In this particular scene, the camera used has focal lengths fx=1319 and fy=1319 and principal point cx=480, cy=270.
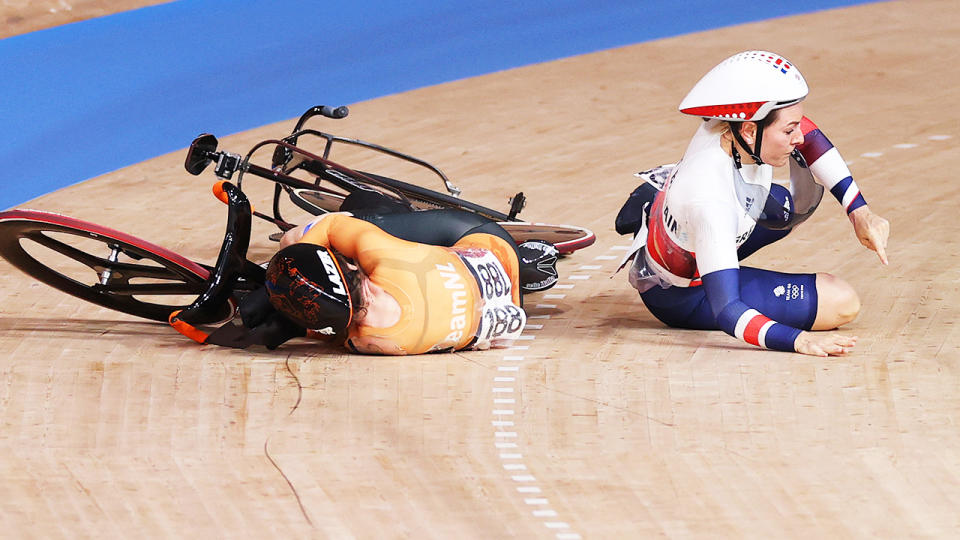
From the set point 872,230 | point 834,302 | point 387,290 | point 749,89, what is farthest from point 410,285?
point 872,230

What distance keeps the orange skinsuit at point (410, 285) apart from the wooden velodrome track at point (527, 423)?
81 mm

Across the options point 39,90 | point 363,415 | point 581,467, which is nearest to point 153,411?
point 363,415

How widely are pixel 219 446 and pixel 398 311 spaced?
697 millimetres

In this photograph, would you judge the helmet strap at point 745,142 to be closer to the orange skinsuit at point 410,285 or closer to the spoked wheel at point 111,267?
the orange skinsuit at point 410,285

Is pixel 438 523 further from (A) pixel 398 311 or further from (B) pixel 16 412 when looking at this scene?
(B) pixel 16 412

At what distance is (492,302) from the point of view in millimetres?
4004

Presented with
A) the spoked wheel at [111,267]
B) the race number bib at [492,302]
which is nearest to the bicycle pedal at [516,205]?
the race number bib at [492,302]

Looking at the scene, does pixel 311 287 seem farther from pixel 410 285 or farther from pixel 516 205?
pixel 516 205

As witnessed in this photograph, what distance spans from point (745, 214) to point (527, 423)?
2.94 feet

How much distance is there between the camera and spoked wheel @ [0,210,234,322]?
3.94m

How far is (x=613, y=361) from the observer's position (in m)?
3.95

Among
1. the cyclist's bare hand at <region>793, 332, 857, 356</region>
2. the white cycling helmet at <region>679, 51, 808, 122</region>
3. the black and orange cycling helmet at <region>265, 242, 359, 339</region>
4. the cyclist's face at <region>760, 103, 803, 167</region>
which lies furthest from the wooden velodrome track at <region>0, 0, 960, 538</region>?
the white cycling helmet at <region>679, 51, 808, 122</region>

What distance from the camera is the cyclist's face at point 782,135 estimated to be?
371 cm

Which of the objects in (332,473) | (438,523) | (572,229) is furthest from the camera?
(572,229)
